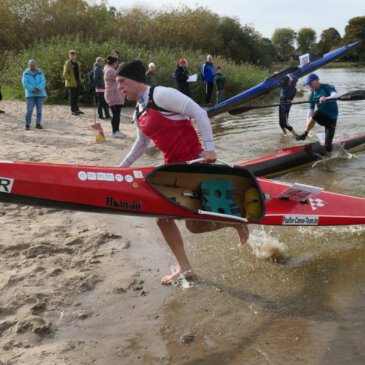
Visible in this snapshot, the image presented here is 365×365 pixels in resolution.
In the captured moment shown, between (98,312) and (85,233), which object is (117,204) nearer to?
(98,312)

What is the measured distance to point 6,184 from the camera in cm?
333

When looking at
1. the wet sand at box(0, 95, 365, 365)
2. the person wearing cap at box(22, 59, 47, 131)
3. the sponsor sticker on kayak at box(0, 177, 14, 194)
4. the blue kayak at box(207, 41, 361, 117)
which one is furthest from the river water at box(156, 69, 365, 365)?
the person wearing cap at box(22, 59, 47, 131)

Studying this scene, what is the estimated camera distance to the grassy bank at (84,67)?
17.3 m

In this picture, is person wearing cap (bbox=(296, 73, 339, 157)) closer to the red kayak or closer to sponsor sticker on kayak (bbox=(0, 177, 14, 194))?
the red kayak

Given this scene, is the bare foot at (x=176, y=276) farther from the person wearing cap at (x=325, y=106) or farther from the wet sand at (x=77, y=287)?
the person wearing cap at (x=325, y=106)

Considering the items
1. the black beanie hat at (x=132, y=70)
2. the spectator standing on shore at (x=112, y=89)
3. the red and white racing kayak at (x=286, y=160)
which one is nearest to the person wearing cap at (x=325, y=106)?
the red and white racing kayak at (x=286, y=160)

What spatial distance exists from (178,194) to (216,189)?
14.4 inches

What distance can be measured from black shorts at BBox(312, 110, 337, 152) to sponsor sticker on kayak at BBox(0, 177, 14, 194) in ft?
21.3

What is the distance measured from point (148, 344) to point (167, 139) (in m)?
1.65

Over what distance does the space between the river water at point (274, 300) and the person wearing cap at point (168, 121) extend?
0.57 metres

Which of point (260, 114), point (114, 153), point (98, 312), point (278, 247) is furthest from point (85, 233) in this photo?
point (260, 114)

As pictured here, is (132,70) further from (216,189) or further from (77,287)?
(77,287)

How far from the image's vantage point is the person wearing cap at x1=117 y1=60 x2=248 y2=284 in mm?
3574

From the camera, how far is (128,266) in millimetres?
4441
